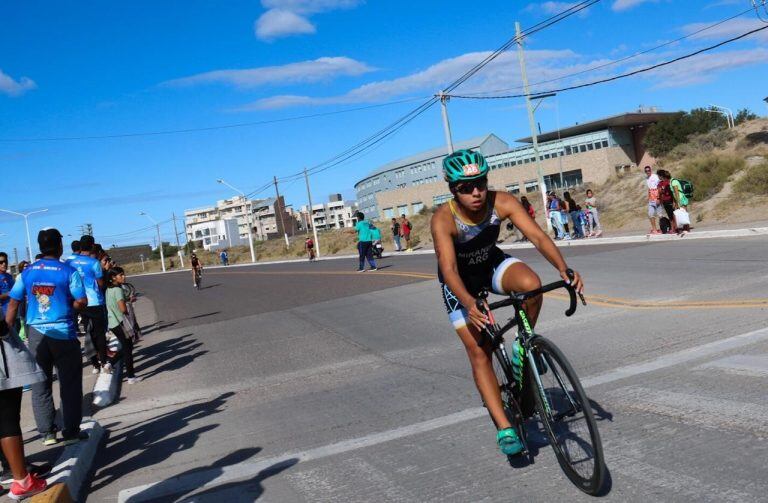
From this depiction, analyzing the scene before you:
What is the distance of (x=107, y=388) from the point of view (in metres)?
10.0

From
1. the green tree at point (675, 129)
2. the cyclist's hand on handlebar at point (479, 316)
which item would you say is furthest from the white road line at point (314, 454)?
the green tree at point (675, 129)

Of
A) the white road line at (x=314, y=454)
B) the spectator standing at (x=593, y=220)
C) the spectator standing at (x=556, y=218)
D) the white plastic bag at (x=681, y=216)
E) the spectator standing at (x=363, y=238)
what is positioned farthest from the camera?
the spectator standing at (x=556, y=218)

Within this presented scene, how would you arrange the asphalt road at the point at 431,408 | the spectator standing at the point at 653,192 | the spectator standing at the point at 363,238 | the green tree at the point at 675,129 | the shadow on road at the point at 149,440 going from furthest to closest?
1. the green tree at the point at 675,129
2. the spectator standing at the point at 363,238
3. the spectator standing at the point at 653,192
4. the shadow on road at the point at 149,440
5. the asphalt road at the point at 431,408

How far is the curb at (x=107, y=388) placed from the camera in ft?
31.8

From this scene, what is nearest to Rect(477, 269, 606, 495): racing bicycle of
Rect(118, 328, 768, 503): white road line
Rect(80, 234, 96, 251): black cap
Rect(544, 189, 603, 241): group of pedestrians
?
Rect(118, 328, 768, 503): white road line

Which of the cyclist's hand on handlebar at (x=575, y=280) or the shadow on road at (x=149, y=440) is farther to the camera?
the shadow on road at (x=149, y=440)

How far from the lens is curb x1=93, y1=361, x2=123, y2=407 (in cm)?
968

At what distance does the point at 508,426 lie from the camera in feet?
15.0

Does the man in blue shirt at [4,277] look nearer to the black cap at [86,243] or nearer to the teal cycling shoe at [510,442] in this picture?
the black cap at [86,243]

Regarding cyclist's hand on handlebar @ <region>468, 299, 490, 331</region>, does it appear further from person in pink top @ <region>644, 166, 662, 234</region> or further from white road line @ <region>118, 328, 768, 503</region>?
person in pink top @ <region>644, 166, 662, 234</region>

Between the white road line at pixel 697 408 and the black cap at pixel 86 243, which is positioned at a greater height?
the black cap at pixel 86 243

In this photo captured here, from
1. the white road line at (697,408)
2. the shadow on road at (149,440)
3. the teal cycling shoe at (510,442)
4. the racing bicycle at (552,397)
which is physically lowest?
the shadow on road at (149,440)

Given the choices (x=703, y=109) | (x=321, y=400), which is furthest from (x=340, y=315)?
(x=703, y=109)

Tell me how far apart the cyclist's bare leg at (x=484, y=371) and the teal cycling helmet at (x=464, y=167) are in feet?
3.11
